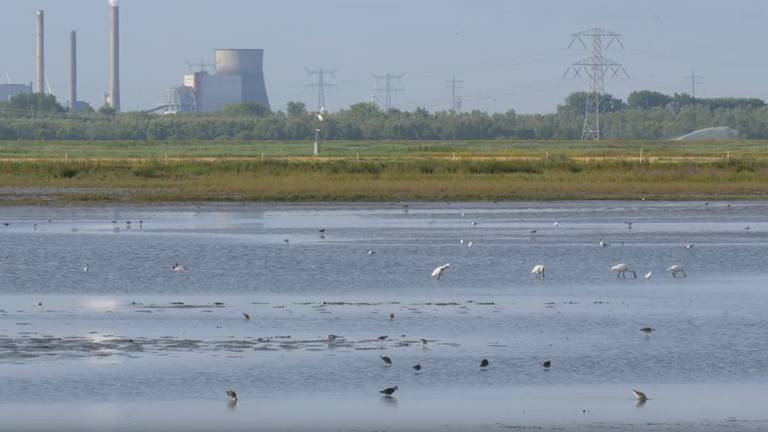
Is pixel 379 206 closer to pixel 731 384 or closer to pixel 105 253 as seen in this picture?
pixel 105 253

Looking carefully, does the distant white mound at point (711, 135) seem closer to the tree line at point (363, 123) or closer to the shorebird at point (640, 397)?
the tree line at point (363, 123)

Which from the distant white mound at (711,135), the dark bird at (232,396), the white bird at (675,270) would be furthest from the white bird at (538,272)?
the distant white mound at (711,135)

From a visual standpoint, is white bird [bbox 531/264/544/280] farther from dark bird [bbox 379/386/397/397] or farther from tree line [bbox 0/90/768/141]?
tree line [bbox 0/90/768/141]

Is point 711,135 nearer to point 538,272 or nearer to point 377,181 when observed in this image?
point 377,181

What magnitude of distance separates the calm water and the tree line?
118 m

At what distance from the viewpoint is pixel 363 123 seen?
15825cm

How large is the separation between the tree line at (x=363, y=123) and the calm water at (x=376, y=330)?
11840cm

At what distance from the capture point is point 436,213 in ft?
128

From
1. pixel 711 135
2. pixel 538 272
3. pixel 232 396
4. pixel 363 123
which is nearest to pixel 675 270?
pixel 538 272

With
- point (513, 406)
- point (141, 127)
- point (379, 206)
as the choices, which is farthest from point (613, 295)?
point (141, 127)

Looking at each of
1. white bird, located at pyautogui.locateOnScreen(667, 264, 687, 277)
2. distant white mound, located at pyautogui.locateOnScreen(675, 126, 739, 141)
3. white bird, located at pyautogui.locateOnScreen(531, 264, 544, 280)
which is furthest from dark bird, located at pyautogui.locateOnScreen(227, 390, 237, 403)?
distant white mound, located at pyautogui.locateOnScreen(675, 126, 739, 141)

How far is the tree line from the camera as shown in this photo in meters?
153

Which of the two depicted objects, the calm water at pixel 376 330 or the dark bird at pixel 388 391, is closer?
the calm water at pixel 376 330

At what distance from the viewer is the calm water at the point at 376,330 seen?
12.2 meters
